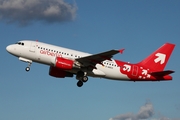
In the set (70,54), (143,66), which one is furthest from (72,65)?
(143,66)

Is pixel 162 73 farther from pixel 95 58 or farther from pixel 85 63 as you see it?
pixel 85 63

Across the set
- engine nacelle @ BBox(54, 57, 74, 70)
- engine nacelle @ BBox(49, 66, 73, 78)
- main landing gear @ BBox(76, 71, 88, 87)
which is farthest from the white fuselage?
engine nacelle @ BBox(49, 66, 73, 78)

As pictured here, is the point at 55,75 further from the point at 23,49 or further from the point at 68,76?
the point at 23,49

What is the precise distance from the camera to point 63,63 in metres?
58.9

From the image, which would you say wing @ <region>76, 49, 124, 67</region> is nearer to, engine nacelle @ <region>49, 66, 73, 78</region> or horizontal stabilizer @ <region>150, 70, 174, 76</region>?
engine nacelle @ <region>49, 66, 73, 78</region>

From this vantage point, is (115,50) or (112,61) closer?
(115,50)

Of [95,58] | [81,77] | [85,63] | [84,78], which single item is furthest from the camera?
[81,77]

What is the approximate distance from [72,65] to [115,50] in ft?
23.3

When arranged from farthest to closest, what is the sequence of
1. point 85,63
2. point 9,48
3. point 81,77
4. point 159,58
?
point 159,58
point 81,77
point 85,63
point 9,48

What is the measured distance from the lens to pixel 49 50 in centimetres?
5928

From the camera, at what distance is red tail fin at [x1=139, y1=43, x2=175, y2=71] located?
65.4 m

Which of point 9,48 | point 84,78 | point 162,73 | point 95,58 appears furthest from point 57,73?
point 162,73

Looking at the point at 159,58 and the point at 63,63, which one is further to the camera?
the point at 159,58

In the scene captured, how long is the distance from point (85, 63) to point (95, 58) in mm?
1830
